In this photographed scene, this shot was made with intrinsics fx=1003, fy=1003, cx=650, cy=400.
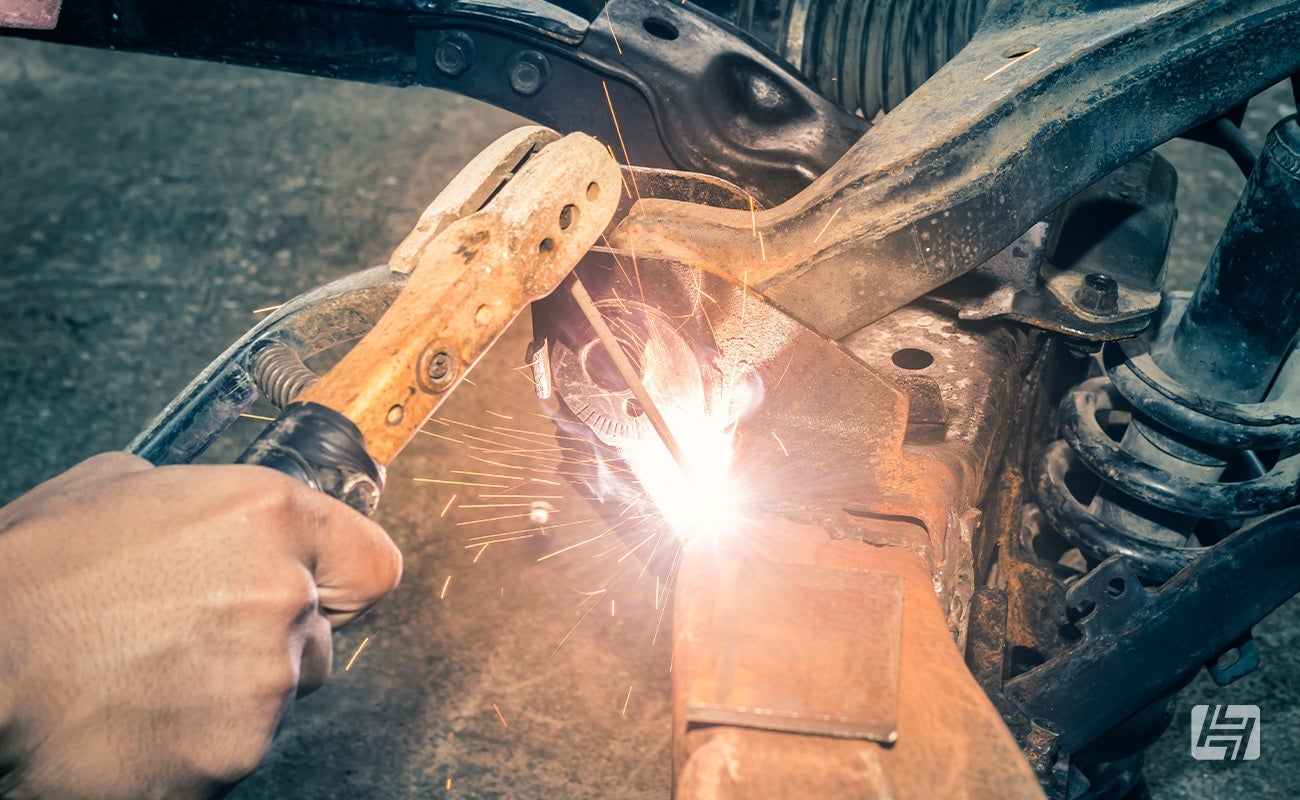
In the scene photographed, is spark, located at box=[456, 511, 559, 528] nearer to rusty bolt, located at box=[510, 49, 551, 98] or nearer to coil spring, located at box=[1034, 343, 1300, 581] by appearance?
rusty bolt, located at box=[510, 49, 551, 98]

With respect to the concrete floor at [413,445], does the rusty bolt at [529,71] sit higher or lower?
higher

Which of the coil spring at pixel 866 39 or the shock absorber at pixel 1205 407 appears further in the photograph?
the coil spring at pixel 866 39

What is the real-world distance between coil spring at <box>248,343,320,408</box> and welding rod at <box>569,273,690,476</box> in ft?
1.33

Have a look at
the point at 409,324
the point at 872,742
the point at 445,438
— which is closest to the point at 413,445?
the point at 445,438

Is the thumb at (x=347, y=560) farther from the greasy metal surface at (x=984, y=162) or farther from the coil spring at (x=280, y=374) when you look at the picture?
the greasy metal surface at (x=984, y=162)

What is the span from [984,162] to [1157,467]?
773 millimetres

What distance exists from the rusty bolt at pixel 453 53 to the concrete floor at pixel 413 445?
136 cm

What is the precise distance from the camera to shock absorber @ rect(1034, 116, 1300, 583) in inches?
68.9

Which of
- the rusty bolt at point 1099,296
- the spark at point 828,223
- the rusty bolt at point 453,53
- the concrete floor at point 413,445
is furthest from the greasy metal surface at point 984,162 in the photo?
the concrete floor at point 413,445

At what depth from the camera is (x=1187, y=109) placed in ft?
5.24

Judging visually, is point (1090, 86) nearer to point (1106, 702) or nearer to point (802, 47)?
point (802, 47)

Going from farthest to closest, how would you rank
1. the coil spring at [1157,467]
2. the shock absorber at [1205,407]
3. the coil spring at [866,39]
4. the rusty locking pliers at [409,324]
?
1. the coil spring at [866,39]
2. the coil spring at [1157,467]
3. the shock absorber at [1205,407]
4. the rusty locking pliers at [409,324]

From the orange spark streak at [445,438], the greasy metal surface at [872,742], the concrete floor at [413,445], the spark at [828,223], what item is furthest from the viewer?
the orange spark streak at [445,438]

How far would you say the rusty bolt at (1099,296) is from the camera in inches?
70.8
